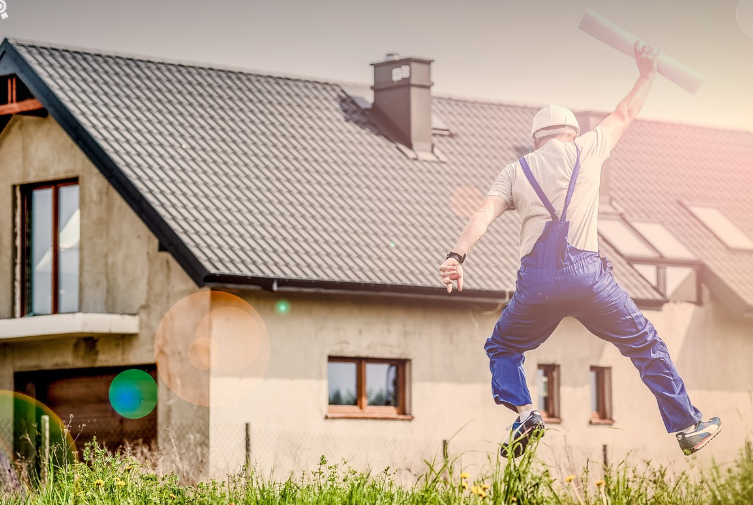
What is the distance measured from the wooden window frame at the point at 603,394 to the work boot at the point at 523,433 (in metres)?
12.0

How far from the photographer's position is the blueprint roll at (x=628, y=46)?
835 cm

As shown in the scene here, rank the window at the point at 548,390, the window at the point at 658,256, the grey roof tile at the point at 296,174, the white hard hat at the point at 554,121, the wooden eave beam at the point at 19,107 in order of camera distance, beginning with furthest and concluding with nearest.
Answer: the window at the point at 658,256 → the window at the point at 548,390 → the wooden eave beam at the point at 19,107 → the grey roof tile at the point at 296,174 → the white hard hat at the point at 554,121

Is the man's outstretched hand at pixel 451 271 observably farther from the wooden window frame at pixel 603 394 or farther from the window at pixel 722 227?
the window at pixel 722 227

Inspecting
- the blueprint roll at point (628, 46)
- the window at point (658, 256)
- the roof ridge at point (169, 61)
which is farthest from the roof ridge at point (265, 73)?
the blueprint roll at point (628, 46)

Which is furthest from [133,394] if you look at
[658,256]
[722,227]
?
[722,227]

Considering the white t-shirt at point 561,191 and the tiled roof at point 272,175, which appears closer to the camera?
the white t-shirt at point 561,191

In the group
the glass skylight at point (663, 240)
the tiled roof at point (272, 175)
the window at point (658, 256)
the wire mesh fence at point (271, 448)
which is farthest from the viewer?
the glass skylight at point (663, 240)

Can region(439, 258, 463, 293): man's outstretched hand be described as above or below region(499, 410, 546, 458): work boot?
above

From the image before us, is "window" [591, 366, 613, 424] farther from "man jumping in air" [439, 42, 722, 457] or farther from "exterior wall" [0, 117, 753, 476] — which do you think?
"man jumping in air" [439, 42, 722, 457]

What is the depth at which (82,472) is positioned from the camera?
10844mm

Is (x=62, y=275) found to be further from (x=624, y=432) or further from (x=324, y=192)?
(x=624, y=432)

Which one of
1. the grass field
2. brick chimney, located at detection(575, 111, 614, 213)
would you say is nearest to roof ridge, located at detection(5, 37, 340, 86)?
brick chimney, located at detection(575, 111, 614, 213)

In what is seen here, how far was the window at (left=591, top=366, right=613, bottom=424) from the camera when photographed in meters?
20.2

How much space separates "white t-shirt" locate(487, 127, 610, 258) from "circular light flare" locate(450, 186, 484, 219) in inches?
465
